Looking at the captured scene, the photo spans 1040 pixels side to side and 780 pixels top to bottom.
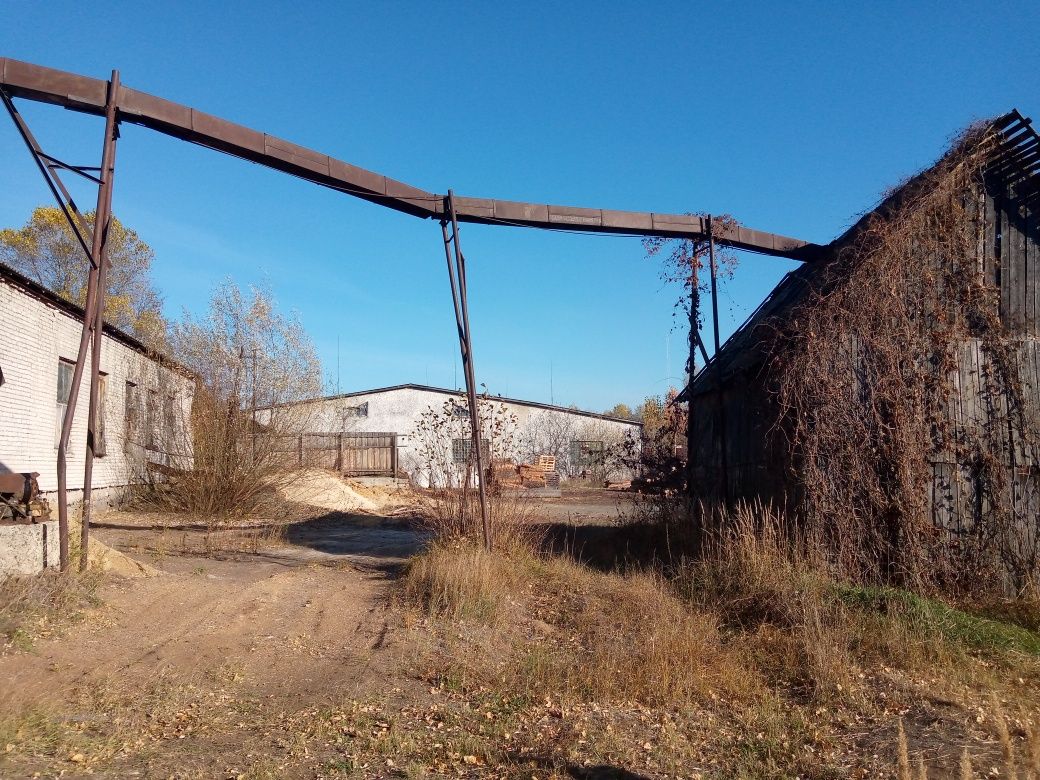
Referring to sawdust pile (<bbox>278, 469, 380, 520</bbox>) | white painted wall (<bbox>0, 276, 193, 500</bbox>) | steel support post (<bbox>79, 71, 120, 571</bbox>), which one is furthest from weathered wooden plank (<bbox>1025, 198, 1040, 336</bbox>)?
sawdust pile (<bbox>278, 469, 380, 520</bbox>)

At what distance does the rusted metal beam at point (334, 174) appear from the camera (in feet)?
26.9

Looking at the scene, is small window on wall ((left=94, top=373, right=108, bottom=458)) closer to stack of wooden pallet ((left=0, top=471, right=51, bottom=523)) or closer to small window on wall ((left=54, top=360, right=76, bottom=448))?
small window on wall ((left=54, top=360, right=76, bottom=448))

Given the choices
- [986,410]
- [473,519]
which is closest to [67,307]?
[473,519]

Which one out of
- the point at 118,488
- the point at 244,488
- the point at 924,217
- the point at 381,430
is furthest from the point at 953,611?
the point at 381,430

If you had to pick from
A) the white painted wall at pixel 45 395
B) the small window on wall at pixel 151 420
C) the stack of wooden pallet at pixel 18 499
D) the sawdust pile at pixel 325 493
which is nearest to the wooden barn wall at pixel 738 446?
the stack of wooden pallet at pixel 18 499

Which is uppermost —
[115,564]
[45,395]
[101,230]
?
[101,230]

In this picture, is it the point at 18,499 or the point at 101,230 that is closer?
the point at 18,499

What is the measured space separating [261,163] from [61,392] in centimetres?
807

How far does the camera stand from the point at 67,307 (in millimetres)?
14570

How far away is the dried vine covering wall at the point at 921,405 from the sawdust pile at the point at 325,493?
13.1 metres

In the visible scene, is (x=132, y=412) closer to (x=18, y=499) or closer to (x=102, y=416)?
(x=102, y=416)

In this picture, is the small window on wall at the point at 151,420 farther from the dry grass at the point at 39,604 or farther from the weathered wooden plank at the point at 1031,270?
the weathered wooden plank at the point at 1031,270

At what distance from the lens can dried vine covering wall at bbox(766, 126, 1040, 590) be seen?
8.66 meters

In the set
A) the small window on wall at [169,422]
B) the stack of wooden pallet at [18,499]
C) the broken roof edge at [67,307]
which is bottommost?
the stack of wooden pallet at [18,499]
